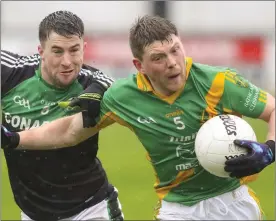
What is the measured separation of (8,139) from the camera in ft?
19.7

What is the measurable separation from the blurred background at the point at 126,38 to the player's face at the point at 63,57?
560cm

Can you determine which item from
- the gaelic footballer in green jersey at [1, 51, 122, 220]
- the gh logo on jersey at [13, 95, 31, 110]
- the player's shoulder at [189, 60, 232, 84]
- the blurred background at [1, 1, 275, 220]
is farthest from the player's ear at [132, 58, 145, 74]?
the blurred background at [1, 1, 275, 220]

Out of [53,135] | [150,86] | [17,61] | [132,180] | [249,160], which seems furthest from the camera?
[132,180]

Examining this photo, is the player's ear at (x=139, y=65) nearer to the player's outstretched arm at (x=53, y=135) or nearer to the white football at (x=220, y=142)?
the player's outstretched arm at (x=53, y=135)

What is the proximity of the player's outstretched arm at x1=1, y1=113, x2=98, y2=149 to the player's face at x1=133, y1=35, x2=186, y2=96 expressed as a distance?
2.18 ft

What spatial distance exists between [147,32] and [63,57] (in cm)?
75

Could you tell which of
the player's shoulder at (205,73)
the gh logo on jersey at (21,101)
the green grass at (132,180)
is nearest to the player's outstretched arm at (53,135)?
the gh logo on jersey at (21,101)

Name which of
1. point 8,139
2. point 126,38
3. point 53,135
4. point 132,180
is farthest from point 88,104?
point 126,38

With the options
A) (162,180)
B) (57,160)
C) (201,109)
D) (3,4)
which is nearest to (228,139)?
(201,109)

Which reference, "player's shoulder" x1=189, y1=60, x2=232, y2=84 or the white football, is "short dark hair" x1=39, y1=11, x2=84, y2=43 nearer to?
"player's shoulder" x1=189, y1=60, x2=232, y2=84

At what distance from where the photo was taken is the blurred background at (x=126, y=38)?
1425cm

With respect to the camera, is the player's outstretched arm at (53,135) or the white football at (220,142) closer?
the white football at (220,142)

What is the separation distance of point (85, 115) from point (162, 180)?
763 millimetres

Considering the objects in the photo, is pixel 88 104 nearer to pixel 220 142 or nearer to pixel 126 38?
pixel 220 142
